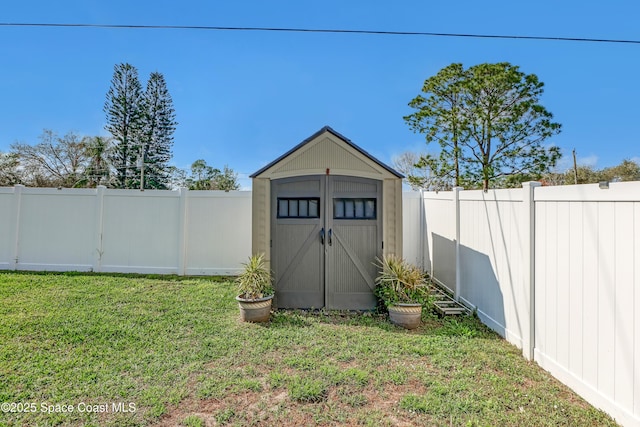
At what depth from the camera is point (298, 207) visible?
4.92m

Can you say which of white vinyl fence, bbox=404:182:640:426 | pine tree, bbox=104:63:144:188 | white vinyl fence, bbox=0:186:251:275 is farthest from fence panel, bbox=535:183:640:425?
pine tree, bbox=104:63:144:188

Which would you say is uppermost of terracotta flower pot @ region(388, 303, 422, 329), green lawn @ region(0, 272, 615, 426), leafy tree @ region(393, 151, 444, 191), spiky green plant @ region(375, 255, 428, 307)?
leafy tree @ region(393, 151, 444, 191)

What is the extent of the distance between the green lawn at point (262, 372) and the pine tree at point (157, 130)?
64.4 ft

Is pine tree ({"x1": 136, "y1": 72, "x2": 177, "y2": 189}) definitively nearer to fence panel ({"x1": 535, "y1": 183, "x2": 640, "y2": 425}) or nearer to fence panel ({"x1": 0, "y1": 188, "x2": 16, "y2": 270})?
fence panel ({"x1": 0, "y1": 188, "x2": 16, "y2": 270})

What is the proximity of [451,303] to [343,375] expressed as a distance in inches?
113

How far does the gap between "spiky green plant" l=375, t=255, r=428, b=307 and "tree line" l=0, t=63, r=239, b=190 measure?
1608 centimetres

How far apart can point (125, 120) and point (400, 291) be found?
24460 mm

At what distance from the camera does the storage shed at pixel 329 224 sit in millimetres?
4809

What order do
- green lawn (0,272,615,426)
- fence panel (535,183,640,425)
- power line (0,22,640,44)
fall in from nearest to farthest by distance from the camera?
fence panel (535,183,640,425) → green lawn (0,272,615,426) → power line (0,22,640,44)

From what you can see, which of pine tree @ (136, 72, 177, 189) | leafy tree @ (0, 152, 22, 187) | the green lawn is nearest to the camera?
the green lawn

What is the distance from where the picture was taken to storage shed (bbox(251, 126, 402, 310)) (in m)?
4.81

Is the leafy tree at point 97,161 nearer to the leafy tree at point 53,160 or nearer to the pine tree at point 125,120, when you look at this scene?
the leafy tree at point 53,160

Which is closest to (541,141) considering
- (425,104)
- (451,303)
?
(425,104)

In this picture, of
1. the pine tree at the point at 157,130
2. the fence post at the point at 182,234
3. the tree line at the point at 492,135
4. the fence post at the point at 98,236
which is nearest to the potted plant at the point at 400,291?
the fence post at the point at 182,234
